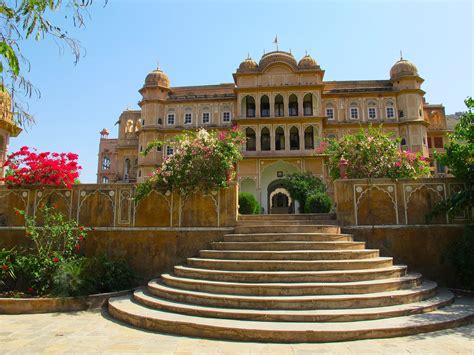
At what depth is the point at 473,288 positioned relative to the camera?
27.8 feet

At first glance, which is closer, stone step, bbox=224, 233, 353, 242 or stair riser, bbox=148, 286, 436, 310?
stair riser, bbox=148, 286, 436, 310

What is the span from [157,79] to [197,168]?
2552 centimetres

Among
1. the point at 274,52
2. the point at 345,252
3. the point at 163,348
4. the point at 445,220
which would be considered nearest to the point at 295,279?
the point at 345,252

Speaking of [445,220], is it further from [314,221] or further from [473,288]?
[314,221]

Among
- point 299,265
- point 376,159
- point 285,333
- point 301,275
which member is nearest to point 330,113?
point 376,159

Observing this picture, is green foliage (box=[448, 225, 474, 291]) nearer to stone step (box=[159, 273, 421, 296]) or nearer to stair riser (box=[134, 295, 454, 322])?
stone step (box=[159, 273, 421, 296])

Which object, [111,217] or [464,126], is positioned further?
[111,217]

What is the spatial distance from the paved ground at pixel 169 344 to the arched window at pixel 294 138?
24.7 metres

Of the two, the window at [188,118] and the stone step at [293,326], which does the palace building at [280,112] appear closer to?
the window at [188,118]

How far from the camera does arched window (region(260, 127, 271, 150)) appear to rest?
30.2 meters

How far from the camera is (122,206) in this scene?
10.6 m

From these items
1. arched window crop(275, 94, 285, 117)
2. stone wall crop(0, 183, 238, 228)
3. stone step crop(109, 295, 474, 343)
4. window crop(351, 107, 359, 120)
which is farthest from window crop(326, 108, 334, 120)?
stone step crop(109, 295, 474, 343)

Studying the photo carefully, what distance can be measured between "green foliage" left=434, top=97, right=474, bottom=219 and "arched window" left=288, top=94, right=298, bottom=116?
2119 centimetres

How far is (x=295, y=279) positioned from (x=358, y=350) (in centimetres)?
220
